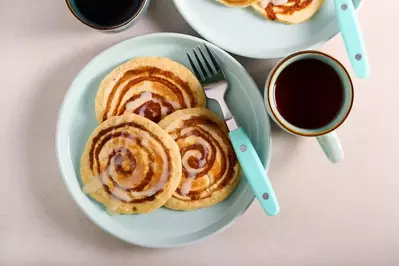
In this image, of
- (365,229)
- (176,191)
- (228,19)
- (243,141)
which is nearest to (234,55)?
(228,19)

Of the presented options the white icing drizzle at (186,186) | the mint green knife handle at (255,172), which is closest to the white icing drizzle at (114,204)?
the white icing drizzle at (186,186)

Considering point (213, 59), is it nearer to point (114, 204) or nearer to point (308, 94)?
point (308, 94)

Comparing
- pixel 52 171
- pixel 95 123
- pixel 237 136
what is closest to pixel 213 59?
pixel 237 136

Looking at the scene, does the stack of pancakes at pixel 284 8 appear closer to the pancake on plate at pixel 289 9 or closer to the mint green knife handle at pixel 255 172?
the pancake on plate at pixel 289 9

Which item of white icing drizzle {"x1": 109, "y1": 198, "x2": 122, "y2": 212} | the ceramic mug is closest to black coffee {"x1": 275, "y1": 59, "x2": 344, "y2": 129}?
the ceramic mug

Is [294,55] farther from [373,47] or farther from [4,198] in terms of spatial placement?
[4,198]

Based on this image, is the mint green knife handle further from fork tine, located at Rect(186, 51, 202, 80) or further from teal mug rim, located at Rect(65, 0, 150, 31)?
teal mug rim, located at Rect(65, 0, 150, 31)
